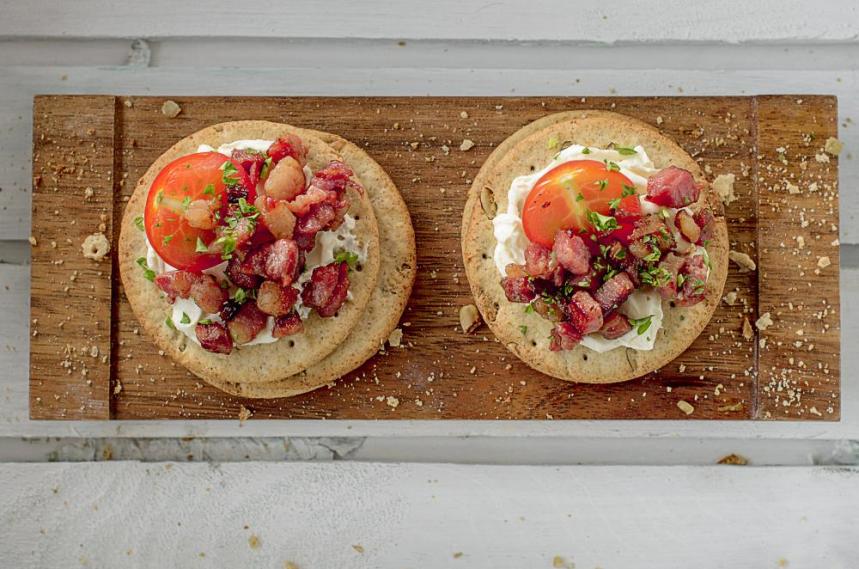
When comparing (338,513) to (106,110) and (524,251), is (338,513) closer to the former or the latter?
(524,251)

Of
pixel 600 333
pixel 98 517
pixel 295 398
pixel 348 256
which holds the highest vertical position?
pixel 348 256

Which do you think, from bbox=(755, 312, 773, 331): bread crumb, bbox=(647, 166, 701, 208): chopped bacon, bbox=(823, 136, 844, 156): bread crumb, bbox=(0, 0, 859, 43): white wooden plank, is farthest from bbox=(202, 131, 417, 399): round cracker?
bbox=(823, 136, 844, 156): bread crumb

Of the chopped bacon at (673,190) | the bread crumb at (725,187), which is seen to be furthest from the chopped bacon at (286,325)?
the bread crumb at (725,187)

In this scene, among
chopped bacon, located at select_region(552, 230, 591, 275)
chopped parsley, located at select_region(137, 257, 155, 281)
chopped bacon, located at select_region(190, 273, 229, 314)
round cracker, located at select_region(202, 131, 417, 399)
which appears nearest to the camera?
chopped bacon, located at select_region(552, 230, 591, 275)

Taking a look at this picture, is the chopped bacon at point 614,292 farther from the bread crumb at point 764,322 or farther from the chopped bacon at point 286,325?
the chopped bacon at point 286,325

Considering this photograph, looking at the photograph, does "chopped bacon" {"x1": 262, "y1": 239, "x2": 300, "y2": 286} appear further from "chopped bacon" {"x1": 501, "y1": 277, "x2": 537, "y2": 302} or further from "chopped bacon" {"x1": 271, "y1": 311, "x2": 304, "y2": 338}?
"chopped bacon" {"x1": 501, "y1": 277, "x2": 537, "y2": 302}

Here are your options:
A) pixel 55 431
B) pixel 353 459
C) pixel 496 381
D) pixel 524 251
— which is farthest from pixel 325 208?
pixel 55 431
